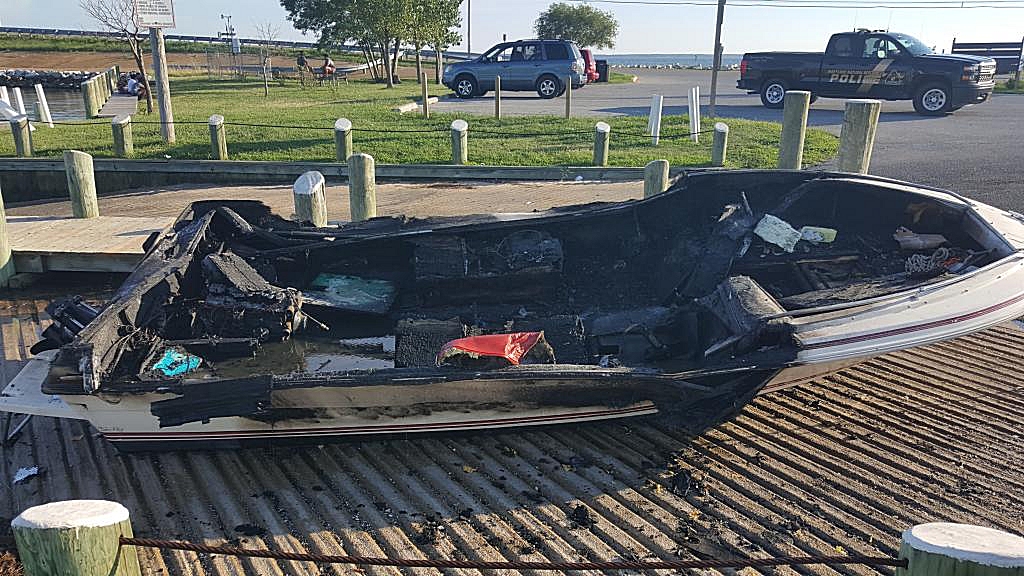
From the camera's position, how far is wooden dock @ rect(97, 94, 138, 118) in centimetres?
1867

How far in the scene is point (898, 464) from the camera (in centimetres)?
413

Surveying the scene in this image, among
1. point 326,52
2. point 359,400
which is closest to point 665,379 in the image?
point 359,400

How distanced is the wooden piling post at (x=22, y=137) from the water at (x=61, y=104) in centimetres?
281

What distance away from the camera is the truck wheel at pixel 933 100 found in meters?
16.2

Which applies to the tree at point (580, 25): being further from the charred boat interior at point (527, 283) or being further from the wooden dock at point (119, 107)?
the charred boat interior at point (527, 283)

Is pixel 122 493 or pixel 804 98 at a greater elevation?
pixel 804 98

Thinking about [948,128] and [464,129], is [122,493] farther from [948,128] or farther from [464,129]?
[948,128]

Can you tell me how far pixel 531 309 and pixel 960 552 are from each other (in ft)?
13.5

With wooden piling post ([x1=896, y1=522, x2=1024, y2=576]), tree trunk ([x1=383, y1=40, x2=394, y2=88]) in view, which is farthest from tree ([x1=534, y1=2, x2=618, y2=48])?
wooden piling post ([x1=896, y1=522, x2=1024, y2=576])

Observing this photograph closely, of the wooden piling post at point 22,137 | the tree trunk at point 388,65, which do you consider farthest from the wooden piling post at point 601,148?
the tree trunk at point 388,65

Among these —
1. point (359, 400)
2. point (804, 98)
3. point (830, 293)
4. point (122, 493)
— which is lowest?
point (122, 493)

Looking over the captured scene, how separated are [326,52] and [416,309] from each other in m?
32.3

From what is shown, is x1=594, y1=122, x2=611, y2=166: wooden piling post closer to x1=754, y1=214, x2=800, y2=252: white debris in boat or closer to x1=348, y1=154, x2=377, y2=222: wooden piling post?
x1=348, y1=154, x2=377, y2=222: wooden piling post

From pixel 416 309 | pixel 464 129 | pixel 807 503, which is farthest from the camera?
pixel 464 129
